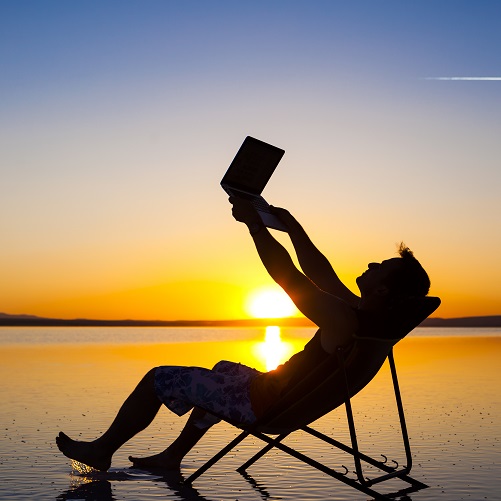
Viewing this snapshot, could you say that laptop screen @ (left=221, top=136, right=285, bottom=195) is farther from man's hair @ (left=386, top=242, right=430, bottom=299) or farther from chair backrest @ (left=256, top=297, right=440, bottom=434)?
chair backrest @ (left=256, top=297, right=440, bottom=434)

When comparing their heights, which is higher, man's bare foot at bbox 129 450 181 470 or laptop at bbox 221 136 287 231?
laptop at bbox 221 136 287 231

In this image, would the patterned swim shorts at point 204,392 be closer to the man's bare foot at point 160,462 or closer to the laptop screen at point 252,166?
the man's bare foot at point 160,462

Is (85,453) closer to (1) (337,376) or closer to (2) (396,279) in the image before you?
(1) (337,376)

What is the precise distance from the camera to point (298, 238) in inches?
221

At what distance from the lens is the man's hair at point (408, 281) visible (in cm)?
488

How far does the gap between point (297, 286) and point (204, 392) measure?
1051mm

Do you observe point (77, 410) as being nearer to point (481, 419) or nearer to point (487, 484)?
point (481, 419)

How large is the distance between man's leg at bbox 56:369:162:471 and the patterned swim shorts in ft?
0.22

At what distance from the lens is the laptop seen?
489cm

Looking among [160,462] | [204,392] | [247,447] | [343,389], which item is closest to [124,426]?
[204,392]

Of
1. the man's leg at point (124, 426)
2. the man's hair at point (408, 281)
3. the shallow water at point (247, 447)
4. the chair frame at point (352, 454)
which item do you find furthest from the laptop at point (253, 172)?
the shallow water at point (247, 447)

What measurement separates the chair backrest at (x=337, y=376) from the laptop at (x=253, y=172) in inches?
31.0

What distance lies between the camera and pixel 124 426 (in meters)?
5.34

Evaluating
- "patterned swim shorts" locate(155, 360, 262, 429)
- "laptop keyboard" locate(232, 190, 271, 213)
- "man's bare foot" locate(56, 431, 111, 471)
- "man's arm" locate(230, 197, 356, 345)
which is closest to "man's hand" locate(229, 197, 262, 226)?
"man's arm" locate(230, 197, 356, 345)
